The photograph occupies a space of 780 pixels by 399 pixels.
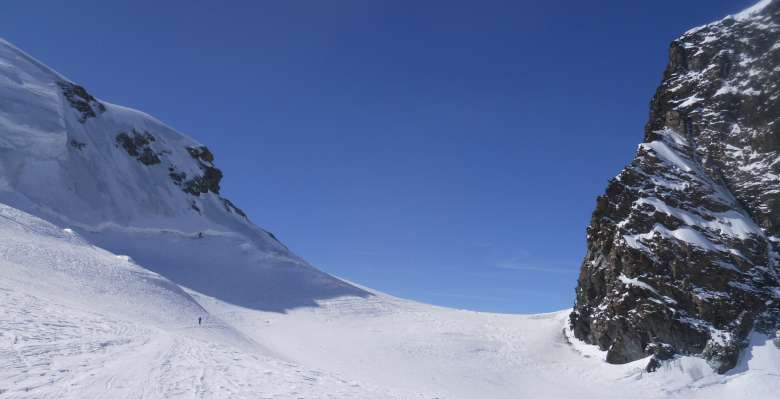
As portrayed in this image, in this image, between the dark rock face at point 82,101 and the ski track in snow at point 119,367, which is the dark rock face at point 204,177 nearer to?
the dark rock face at point 82,101

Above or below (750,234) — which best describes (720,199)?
above

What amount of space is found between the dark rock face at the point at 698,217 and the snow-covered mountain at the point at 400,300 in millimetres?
160

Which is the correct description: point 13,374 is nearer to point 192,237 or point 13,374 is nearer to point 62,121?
point 192,237

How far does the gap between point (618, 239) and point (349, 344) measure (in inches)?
993

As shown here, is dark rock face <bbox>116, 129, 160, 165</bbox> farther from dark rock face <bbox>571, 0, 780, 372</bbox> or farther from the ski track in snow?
dark rock face <bbox>571, 0, 780, 372</bbox>

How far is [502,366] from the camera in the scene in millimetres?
38750

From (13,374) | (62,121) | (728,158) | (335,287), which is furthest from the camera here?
(62,121)

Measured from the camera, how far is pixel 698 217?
140 ft

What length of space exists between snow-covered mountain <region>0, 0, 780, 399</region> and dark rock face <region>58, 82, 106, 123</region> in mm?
10705

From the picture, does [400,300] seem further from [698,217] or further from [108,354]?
[108,354]

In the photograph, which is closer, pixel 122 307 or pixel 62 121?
pixel 122 307

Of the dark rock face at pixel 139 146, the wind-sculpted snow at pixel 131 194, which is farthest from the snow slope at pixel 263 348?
the dark rock face at pixel 139 146

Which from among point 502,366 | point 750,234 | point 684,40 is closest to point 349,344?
point 502,366

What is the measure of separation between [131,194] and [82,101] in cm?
2364
